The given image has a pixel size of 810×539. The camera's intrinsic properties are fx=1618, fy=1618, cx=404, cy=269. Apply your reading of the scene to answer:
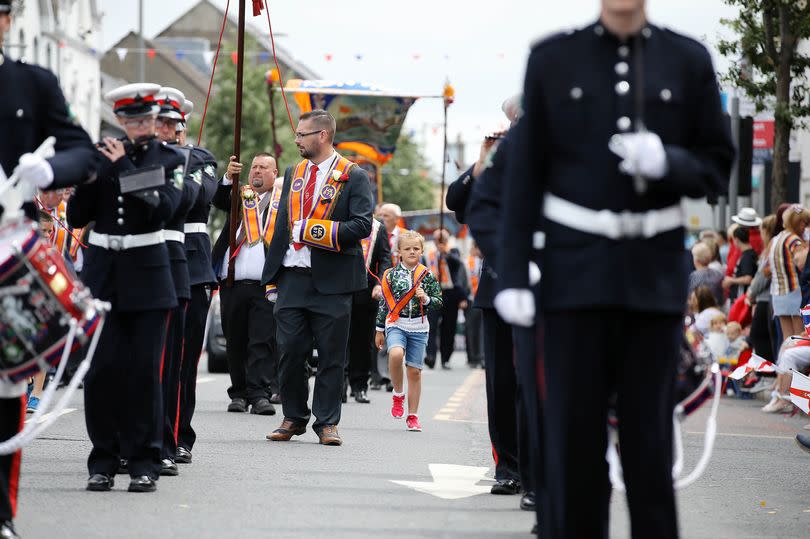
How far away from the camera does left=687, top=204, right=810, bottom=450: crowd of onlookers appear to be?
54.3ft

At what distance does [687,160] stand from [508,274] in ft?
2.19

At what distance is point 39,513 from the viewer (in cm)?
745

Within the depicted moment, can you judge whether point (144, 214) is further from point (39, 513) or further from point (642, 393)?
point (642, 393)

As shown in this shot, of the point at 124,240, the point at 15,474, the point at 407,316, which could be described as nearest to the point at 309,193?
the point at 407,316

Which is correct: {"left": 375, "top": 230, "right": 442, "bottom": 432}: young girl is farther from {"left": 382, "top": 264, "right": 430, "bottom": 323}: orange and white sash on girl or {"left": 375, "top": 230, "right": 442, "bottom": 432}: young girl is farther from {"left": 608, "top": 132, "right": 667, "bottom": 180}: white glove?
{"left": 608, "top": 132, "right": 667, "bottom": 180}: white glove

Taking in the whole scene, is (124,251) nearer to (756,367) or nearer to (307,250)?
(307,250)

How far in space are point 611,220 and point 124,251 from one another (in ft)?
12.7

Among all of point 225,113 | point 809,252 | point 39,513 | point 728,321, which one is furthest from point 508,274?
point 225,113

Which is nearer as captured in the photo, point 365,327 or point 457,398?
point 365,327

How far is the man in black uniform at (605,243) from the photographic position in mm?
5055

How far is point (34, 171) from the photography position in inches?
244

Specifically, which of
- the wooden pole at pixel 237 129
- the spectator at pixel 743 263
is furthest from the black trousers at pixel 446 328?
the wooden pole at pixel 237 129

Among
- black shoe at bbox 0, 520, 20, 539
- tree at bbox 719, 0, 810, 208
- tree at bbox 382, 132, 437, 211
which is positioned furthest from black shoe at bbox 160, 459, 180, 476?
tree at bbox 382, 132, 437, 211

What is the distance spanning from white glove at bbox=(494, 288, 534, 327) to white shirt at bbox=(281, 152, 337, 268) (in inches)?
246
